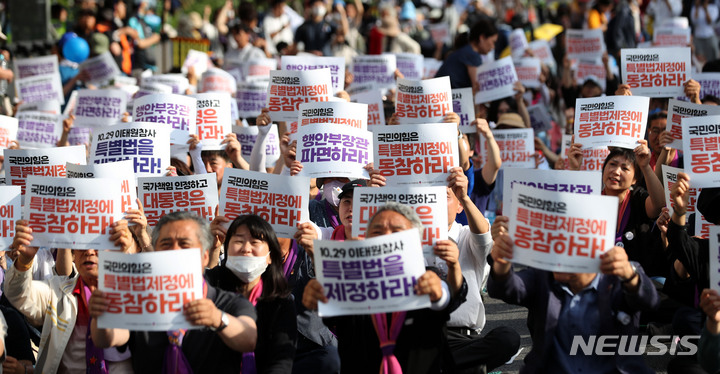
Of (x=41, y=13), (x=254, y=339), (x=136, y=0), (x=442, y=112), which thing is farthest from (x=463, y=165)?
(x=136, y=0)

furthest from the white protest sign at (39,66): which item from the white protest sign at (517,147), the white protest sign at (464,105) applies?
the white protest sign at (517,147)

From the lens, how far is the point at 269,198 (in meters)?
6.38

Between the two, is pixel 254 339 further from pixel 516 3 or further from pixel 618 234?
pixel 516 3

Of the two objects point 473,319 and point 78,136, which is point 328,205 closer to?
point 473,319

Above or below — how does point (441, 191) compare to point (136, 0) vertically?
below

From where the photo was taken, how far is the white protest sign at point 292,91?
8758 millimetres

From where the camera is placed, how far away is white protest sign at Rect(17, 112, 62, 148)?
10398 mm

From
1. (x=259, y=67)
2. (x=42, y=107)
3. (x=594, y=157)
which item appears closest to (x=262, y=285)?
(x=594, y=157)

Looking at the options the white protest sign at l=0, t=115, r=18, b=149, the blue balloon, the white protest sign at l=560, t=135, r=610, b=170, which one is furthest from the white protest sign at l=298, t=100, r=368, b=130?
the blue balloon

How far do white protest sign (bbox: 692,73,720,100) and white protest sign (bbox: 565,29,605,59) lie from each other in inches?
174

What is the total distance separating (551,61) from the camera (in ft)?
50.1

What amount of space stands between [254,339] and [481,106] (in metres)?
6.71

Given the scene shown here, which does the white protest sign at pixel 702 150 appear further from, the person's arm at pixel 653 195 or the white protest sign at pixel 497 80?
the white protest sign at pixel 497 80

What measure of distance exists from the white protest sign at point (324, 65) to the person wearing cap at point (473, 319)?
3656 millimetres
